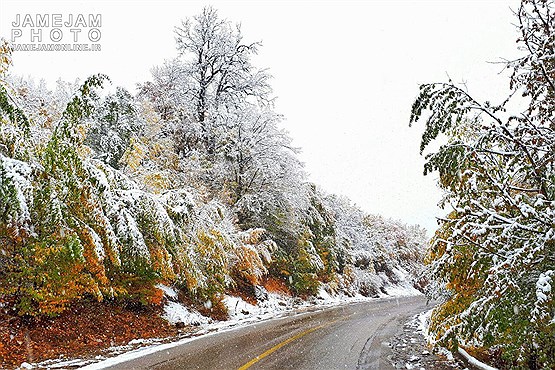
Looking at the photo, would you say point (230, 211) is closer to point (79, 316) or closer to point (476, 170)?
point (79, 316)

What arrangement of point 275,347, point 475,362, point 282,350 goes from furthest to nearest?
point 275,347 → point 282,350 → point 475,362

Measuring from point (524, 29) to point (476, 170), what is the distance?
72.1 inches

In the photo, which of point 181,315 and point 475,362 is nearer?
point 475,362

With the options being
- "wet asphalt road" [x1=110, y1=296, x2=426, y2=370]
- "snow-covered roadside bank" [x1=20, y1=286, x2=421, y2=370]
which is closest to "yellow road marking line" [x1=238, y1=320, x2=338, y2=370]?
"wet asphalt road" [x1=110, y1=296, x2=426, y2=370]

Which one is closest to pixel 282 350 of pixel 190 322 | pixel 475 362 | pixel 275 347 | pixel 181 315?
pixel 275 347

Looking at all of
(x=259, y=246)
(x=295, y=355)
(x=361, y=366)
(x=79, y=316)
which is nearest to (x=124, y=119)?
(x=79, y=316)

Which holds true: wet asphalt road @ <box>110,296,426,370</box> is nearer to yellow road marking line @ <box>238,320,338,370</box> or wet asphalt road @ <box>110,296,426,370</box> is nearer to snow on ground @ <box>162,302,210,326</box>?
yellow road marking line @ <box>238,320,338,370</box>

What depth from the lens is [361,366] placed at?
7906 millimetres

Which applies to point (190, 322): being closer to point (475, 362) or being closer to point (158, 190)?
point (158, 190)

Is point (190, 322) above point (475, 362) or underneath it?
above

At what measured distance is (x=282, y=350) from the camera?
30.5 ft

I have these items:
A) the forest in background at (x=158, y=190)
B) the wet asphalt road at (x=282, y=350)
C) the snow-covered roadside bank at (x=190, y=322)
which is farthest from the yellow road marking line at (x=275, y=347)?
the forest in background at (x=158, y=190)

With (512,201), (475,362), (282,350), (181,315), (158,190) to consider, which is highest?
(158,190)

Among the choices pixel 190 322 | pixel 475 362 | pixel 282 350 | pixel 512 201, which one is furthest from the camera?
pixel 190 322
